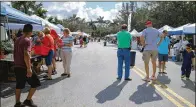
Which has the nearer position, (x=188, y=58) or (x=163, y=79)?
(x=163, y=79)

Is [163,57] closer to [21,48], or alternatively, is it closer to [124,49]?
[124,49]

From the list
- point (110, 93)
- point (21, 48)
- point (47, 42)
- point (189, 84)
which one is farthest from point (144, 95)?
point (47, 42)

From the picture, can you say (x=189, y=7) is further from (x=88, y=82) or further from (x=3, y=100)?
(x=3, y=100)

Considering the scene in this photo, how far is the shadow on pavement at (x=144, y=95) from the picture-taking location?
22.2 ft

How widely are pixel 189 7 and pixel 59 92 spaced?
37.0m

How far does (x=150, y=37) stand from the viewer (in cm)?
931

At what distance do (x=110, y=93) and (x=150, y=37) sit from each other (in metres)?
2.72

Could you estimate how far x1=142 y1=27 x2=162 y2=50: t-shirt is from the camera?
30.5ft

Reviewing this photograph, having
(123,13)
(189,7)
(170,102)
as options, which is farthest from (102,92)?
(123,13)

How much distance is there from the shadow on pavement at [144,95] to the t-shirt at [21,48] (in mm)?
2593

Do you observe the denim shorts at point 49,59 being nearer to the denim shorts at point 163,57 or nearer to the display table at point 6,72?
the display table at point 6,72

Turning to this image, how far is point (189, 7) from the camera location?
135ft

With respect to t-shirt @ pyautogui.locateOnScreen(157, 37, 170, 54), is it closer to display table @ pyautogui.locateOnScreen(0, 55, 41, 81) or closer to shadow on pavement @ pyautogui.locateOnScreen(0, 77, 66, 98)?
shadow on pavement @ pyautogui.locateOnScreen(0, 77, 66, 98)

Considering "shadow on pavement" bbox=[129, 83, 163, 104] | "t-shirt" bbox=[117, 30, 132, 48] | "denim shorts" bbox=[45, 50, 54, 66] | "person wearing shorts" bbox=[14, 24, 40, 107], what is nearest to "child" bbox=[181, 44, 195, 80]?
"t-shirt" bbox=[117, 30, 132, 48]
